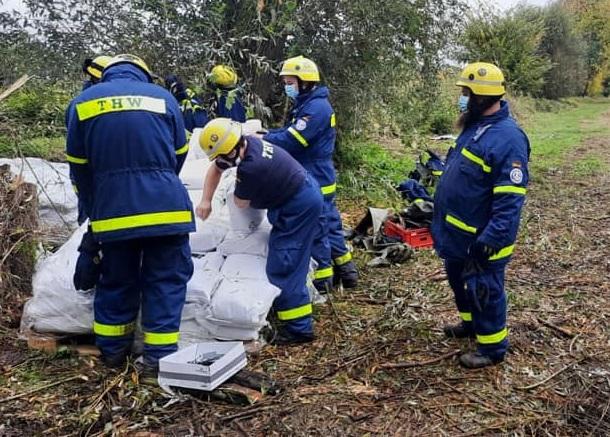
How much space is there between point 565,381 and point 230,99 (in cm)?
338

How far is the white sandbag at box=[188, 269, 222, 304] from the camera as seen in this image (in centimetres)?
365

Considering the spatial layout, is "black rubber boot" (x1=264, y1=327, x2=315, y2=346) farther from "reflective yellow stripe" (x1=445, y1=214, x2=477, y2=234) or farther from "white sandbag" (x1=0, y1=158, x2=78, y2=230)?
"white sandbag" (x1=0, y1=158, x2=78, y2=230)

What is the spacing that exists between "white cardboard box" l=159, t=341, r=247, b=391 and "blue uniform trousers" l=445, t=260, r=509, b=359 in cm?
132

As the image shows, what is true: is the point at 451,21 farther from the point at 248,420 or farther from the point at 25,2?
the point at 248,420

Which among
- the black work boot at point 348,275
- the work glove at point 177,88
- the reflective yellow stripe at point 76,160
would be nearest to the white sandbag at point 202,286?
the reflective yellow stripe at point 76,160

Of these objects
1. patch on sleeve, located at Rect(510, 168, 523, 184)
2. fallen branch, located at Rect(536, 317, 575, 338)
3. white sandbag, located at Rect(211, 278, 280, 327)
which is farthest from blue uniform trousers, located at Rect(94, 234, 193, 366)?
fallen branch, located at Rect(536, 317, 575, 338)

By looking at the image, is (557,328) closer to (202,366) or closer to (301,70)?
(202,366)

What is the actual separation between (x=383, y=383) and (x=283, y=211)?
1.22 m

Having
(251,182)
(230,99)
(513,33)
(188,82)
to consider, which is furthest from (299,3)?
(513,33)

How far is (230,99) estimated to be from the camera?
527 centimetres

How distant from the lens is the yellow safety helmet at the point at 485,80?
3.39 metres

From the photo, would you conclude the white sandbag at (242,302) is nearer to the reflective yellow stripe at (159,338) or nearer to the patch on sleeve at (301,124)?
the reflective yellow stripe at (159,338)

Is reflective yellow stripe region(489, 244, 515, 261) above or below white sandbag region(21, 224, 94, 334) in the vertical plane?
above

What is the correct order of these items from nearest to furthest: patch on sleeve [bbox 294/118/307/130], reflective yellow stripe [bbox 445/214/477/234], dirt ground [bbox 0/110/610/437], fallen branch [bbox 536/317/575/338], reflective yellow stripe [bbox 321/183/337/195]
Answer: dirt ground [bbox 0/110/610/437] → reflective yellow stripe [bbox 445/214/477/234] → fallen branch [bbox 536/317/575/338] → patch on sleeve [bbox 294/118/307/130] → reflective yellow stripe [bbox 321/183/337/195]
